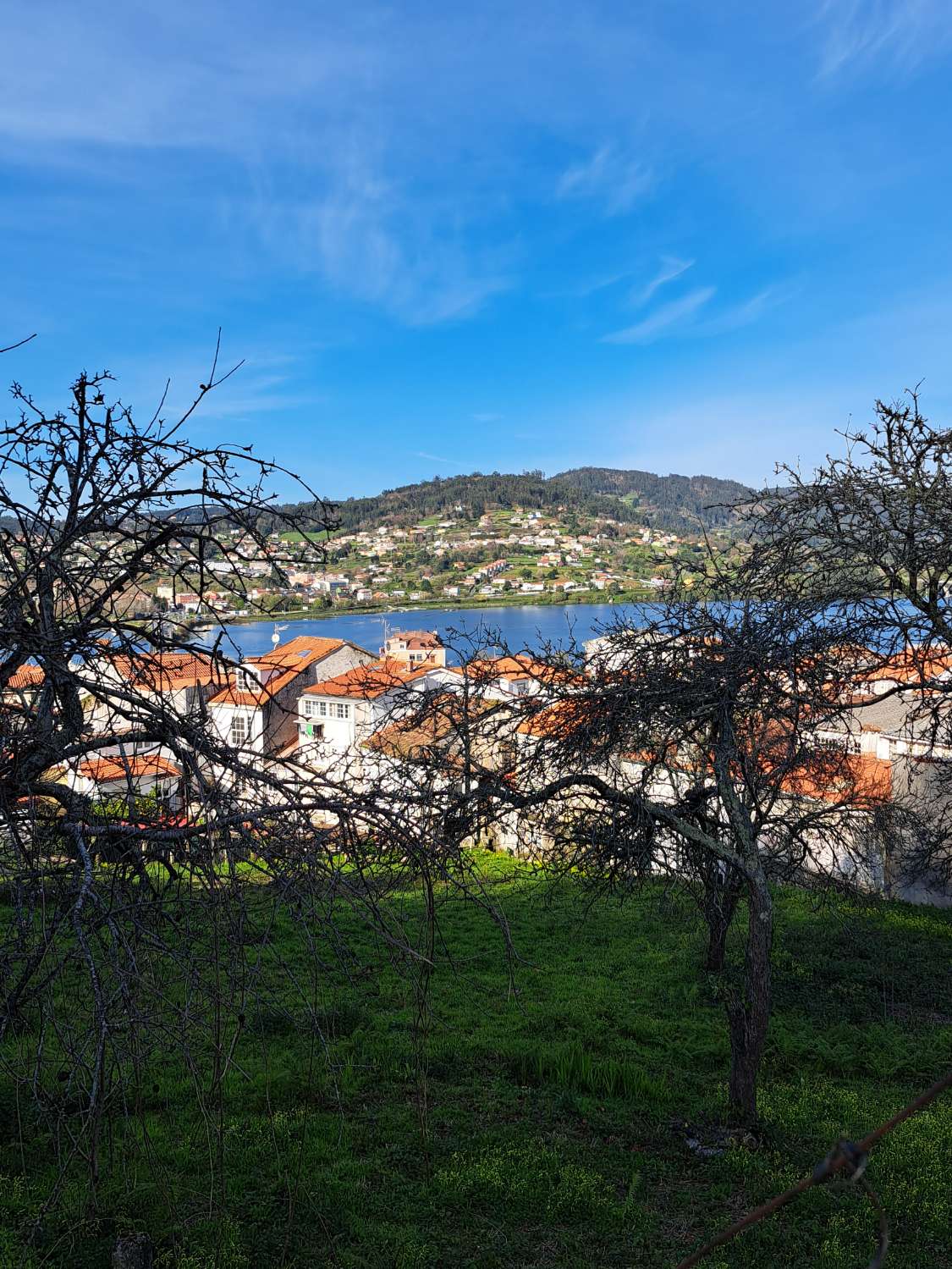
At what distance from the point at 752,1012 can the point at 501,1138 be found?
2189 mm

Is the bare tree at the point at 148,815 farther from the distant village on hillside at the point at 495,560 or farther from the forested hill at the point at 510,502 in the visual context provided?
the forested hill at the point at 510,502

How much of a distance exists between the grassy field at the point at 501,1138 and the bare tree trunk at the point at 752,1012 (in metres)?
0.25

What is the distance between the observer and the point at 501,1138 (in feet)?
21.6

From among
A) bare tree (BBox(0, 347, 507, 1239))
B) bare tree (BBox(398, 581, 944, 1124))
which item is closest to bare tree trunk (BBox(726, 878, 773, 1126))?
bare tree (BBox(398, 581, 944, 1124))

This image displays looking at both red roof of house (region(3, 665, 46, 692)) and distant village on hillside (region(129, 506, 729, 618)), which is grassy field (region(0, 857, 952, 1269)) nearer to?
red roof of house (region(3, 665, 46, 692))

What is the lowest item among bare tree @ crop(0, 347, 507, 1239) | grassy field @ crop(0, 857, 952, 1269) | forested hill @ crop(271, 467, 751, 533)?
grassy field @ crop(0, 857, 952, 1269)

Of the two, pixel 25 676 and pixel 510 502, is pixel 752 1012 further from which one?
pixel 510 502

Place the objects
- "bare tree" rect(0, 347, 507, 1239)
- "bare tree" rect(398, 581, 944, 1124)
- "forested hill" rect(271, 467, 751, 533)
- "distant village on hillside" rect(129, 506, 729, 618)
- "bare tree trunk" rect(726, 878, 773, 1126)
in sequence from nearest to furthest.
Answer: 1. "bare tree" rect(0, 347, 507, 1239)
2. "bare tree" rect(398, 581, 944, 1124)
3. "bare tree trunk" rect(726, 878, 773, 1126)
4. "distant village on hillside" rect(129, 506, 729, 618)
5. "forested hill" rect(271, 467, 751, 533)

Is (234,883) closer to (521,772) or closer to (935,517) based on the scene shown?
(521,772)

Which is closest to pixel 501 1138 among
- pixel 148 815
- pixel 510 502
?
pixel 148 815

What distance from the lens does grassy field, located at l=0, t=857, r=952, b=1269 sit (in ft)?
15.3

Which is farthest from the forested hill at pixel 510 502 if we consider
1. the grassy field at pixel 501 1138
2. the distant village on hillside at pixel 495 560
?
the grassy field at pixel 501 1138

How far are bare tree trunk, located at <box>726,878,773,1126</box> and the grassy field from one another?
0.83 feet

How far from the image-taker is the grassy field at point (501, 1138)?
4656mm
